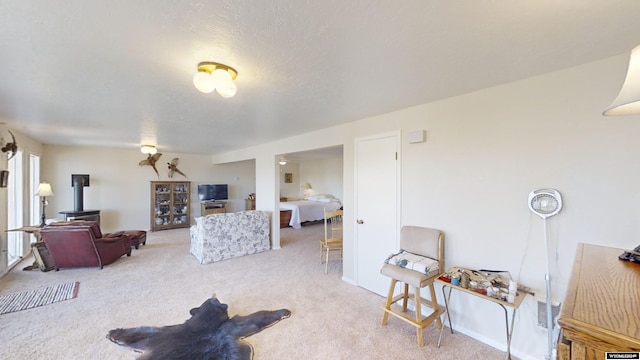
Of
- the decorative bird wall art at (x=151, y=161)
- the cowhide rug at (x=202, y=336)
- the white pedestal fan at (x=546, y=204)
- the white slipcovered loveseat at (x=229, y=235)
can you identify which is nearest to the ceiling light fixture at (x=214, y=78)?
the cowhide rug at (x=202, y=336)

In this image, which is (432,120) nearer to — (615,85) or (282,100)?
(615,85)

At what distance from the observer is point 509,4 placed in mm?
1172

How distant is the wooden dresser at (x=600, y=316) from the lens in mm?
621

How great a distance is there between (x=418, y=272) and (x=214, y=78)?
7.62ft

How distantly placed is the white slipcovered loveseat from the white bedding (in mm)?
2236

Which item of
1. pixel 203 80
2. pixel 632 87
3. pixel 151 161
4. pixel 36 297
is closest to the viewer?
pixel 632 87

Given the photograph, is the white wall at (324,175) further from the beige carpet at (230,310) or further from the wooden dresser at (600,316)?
the wooden dresser at (600,316)

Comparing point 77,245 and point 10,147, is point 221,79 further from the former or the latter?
point 10,147

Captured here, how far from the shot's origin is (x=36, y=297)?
9.86 feet

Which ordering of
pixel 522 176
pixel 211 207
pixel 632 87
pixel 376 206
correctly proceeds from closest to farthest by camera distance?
pixel 632 87, pixel 522 176, pixel 376 206, pixel 211 207

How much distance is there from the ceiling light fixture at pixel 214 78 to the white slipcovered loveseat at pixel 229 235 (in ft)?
Answer: 10.7

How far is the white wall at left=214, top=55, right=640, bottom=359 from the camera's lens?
1706 millimetres

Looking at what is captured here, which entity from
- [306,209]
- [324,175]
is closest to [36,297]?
[306,209]

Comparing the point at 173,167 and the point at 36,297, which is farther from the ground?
the point at 173,167
